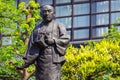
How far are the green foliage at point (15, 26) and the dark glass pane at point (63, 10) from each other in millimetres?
11915

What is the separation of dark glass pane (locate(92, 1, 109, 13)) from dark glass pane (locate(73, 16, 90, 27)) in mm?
730

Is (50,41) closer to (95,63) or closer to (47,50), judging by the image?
(47,50)

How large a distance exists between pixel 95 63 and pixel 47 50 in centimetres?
975

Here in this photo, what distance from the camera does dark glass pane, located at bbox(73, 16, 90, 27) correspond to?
37625mm

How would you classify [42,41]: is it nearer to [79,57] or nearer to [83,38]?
[79,57]

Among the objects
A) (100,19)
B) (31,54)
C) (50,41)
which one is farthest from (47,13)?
(100,19)

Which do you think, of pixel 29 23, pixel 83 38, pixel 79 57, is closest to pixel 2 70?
pixel 29 23

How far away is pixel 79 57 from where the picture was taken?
23422mm

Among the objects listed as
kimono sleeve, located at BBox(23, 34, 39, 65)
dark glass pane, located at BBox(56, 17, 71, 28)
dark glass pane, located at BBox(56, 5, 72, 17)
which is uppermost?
kimono sleeve, located at BBox(23, 34, 39, 65)

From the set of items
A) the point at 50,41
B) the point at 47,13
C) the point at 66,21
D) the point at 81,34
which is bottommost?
the point at 81,34

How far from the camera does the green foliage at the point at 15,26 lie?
2534 cm

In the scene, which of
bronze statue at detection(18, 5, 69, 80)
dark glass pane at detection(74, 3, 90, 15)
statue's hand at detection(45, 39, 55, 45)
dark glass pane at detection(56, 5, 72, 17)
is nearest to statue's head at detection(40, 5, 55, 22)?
bronze statue at detection(18, 5, 69, 80)

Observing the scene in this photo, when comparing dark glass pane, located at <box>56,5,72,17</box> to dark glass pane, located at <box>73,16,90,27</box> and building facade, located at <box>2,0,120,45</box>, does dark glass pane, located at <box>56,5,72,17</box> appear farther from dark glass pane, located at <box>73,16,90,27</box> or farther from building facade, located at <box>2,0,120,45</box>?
dark glass pane, located at <box>73,16,90,27</box>

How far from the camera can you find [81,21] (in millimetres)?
37875
